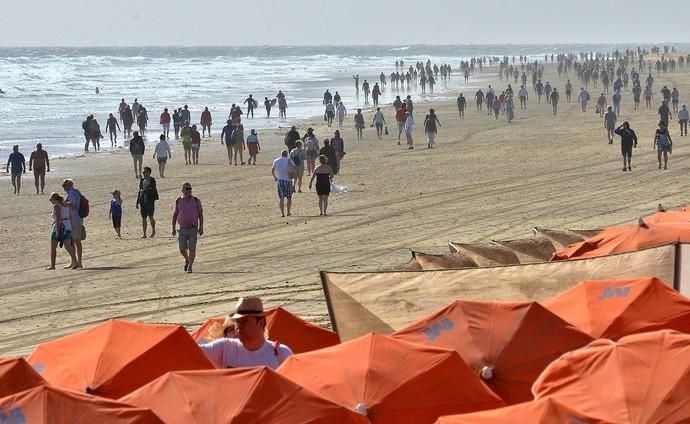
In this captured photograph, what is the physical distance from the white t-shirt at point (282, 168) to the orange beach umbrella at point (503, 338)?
13.5 m

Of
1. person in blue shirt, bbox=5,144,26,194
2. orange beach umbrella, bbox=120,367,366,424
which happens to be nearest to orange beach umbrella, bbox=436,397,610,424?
orange beach umbrella, bbox=120,367,366,424

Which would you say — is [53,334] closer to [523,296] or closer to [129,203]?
[523,296]

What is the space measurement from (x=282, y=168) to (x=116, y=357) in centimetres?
1404

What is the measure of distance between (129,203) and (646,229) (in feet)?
50.8

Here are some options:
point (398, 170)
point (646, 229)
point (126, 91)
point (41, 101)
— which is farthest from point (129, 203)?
point (126, 91)

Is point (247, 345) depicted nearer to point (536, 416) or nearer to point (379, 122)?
point (536, 416)

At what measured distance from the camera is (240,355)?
846 centimetres

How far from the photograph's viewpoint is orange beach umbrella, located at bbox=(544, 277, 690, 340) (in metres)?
10.3

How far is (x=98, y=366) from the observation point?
9.42 m

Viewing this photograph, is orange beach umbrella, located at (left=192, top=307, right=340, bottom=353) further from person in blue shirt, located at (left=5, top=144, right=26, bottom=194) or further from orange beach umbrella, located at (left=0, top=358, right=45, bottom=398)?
person in blue shirt, located at (left=5, top=144, right=26, bottom=194)

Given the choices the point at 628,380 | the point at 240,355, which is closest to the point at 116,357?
the point at 240,355

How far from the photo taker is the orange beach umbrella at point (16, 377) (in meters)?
8.37

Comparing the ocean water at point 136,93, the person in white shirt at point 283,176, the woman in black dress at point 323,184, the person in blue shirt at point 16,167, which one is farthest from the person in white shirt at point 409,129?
the person in white shirt at point 283,176

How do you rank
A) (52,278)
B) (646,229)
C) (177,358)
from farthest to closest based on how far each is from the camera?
(52,278), (646,229), (177,358)
